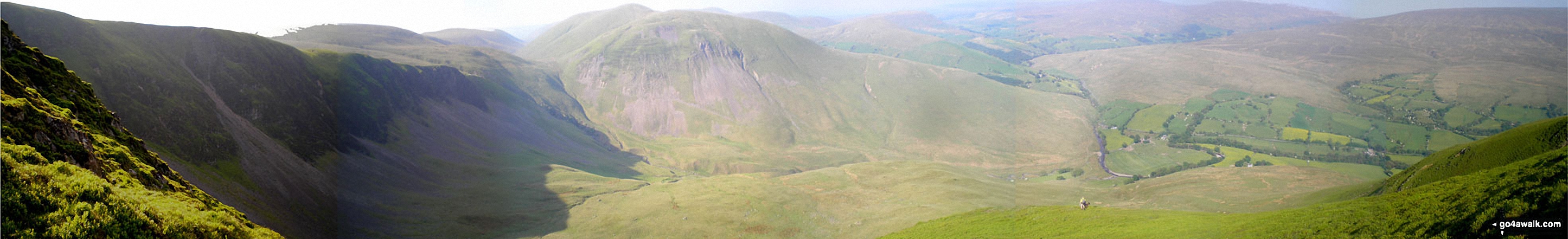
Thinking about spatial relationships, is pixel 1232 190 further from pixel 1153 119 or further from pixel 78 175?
pixel 78 175

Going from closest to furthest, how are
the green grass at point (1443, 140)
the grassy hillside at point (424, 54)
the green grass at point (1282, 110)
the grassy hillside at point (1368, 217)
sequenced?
1. the grassy hillside at point (1368, 217)
2. the green grass at point (1443, 140)
3. the grassy hillside at point (424, 54)
4. the green grass at point (1282, 110)

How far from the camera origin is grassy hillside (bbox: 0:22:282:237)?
13945 mm

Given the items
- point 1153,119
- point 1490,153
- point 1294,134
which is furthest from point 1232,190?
point 1153,119

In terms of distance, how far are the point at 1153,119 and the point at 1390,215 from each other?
592 ft

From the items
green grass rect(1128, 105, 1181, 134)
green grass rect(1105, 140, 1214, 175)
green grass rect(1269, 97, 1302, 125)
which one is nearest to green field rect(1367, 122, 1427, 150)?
green grass rect(1269, 97, 1302, 125)

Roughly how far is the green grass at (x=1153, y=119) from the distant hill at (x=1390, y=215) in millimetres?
140818

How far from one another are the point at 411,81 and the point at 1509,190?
16748cm

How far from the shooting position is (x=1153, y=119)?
188 m

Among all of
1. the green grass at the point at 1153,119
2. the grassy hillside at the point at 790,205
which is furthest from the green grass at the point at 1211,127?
the grassy hillside at the point at 790,205

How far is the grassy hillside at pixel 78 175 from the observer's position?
13.9 metres

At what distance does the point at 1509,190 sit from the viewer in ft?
82.1

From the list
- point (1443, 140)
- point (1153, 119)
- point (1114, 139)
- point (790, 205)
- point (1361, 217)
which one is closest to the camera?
point (1361, 217)

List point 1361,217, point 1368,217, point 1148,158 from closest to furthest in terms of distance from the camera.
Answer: point 1368,217 → point 1361,217 → point 1148,158

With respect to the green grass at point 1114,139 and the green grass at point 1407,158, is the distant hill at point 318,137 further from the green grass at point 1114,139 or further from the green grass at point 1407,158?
the green grass at point 1407,158
